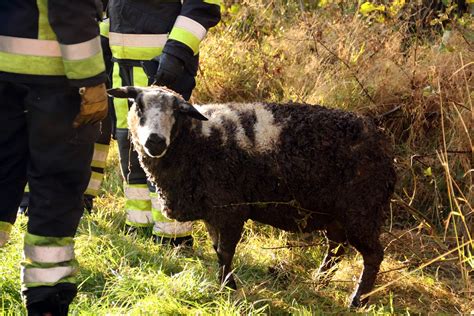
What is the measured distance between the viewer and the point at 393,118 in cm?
534

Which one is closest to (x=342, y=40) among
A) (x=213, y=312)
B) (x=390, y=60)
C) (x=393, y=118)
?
(x=390, y=60)

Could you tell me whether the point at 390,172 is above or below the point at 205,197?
above

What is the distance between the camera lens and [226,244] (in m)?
3.85

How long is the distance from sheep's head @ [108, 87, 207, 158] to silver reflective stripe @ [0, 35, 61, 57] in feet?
2.68

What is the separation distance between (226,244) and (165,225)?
0.82 metres

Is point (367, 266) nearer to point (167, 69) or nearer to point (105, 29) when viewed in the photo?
point (167, 69)

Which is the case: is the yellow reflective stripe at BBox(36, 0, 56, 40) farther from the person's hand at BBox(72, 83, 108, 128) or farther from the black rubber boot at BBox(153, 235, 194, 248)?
the black rubber boot at BBox(153, 235, 194, 248)

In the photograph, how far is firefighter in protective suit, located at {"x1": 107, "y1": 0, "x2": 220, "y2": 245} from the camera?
404 centimetres

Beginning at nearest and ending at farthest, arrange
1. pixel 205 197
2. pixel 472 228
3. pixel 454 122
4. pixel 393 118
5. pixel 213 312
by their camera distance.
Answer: pixel 213 312 < pixel 205 197 < pixel 472 228 < pixel 454 122 < pixel 393 118

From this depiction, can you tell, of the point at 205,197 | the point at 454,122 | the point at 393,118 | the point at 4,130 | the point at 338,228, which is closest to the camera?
the point at 4,130

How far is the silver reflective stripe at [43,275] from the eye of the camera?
3.00 metres

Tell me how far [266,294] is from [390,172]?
102 centimetres

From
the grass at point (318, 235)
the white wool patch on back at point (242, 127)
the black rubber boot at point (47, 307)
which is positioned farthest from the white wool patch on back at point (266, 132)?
the black rubber boot at point (47, 307)

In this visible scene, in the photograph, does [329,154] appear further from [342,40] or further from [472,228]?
[342,40]
